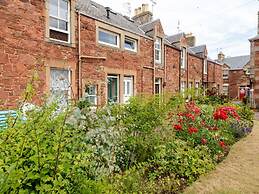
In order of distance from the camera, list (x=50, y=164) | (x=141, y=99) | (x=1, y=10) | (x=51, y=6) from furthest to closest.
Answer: (x=51, y=6) < (x=1, y=10) < (x=141, y=99) < (x=50, y=164)

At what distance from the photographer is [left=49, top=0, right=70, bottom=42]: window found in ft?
30.3

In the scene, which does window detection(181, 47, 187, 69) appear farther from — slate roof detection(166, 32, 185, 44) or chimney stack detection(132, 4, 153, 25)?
chimney stack detection(132, 4, 153, 25)

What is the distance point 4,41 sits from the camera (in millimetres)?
7504

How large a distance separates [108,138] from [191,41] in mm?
27213

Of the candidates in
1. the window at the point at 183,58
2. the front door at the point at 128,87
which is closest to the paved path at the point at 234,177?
the front door at the point at 128,87

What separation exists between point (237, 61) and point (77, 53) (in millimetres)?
38954

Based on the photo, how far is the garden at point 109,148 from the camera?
2049 mm

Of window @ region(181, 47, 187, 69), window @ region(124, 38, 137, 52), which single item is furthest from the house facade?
window @ region(124, 38, 137, 52)

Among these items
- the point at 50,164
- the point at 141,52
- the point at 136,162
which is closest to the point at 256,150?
the point at 136,162

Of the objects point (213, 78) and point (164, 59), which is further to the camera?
point (213, 78)

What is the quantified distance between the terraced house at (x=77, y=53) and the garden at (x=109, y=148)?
55cm

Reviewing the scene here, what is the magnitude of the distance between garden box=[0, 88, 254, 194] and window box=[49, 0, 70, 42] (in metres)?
6.11

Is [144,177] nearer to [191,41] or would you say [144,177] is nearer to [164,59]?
[164,59]

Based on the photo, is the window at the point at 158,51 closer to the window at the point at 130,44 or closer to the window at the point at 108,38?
the window at the point at 130,44
